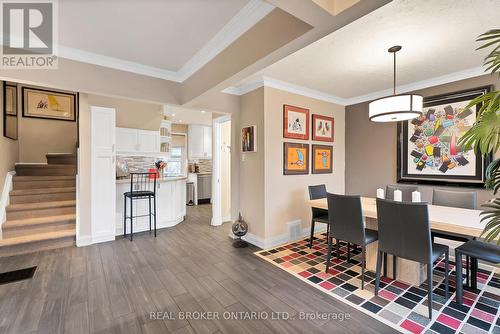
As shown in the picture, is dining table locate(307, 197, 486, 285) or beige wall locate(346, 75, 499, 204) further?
beige wall locate(346, 75, 499, 204)

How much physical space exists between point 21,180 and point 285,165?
4.75m

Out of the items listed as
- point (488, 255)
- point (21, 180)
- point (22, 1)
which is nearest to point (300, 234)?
point (488, 255)

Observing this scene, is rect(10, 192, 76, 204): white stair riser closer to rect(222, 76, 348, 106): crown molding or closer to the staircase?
the staircase

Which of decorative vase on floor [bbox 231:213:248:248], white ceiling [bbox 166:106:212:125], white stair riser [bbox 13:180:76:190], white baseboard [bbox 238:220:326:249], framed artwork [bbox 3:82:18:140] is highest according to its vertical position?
white ceiling [bbox 166:106:212:125]

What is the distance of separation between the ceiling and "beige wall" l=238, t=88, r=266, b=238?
306 millimetres

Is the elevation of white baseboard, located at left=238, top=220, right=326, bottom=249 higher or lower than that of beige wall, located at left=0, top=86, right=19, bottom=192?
lower

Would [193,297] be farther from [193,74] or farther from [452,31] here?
[452,31]

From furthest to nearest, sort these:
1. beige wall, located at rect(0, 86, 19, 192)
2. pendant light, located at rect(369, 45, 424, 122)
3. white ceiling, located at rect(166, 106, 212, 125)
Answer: white ceiling, located at rect(166, 106, 212, 125) → beige wall, located at rect(0, 86, 19, 192) → pendant light, located at rect(369, 45, 424, 122)

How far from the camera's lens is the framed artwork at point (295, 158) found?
370cm

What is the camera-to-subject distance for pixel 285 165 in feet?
12.1

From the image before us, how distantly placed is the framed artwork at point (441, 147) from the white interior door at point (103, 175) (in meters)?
4.84

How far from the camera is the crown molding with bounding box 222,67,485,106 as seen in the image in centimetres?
321

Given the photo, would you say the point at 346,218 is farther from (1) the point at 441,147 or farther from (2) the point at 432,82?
(2) the point at 432,82

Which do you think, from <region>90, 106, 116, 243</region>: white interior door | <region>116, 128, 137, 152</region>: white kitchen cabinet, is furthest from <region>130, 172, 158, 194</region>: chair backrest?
<region>116, 128, 137, 152</region>: white kitchen cabinet
